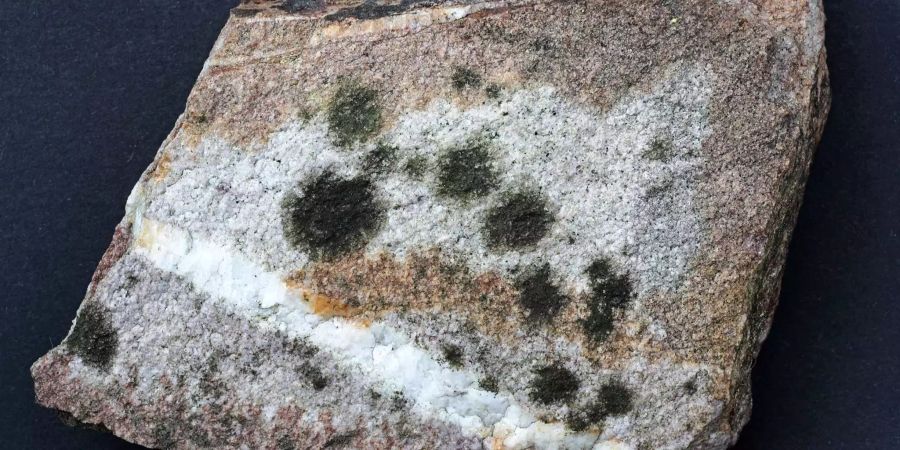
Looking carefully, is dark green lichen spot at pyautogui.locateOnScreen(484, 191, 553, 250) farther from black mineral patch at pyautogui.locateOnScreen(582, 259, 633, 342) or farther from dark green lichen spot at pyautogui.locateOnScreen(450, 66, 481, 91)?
dark green lichen spot at pyautogui.locateOnScreen(450, 66, 481, 91)

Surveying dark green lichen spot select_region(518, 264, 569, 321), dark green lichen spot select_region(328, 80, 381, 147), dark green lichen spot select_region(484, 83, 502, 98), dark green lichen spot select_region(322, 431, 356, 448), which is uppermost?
dark green lichen spot select_region(484, 83, 502, 98)

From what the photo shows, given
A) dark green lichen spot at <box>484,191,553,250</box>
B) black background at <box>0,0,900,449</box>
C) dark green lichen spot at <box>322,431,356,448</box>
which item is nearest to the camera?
dark green lichen spot at <box>484,191,553,250</box>

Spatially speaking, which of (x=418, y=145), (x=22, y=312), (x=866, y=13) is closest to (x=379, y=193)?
(x=418, y=145)

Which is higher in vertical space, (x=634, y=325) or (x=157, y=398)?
(x=634, y=325)

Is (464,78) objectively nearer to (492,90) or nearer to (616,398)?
(492,90)

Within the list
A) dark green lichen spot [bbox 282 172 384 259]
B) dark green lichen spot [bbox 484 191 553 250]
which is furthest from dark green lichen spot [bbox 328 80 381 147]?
dark green lichen spot [bbox 484 191 553 250]

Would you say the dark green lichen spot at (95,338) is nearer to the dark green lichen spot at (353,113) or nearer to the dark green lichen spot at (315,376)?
the dark green lichen spot at (315,376)

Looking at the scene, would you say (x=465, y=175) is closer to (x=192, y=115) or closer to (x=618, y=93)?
(x=618, y=93)
